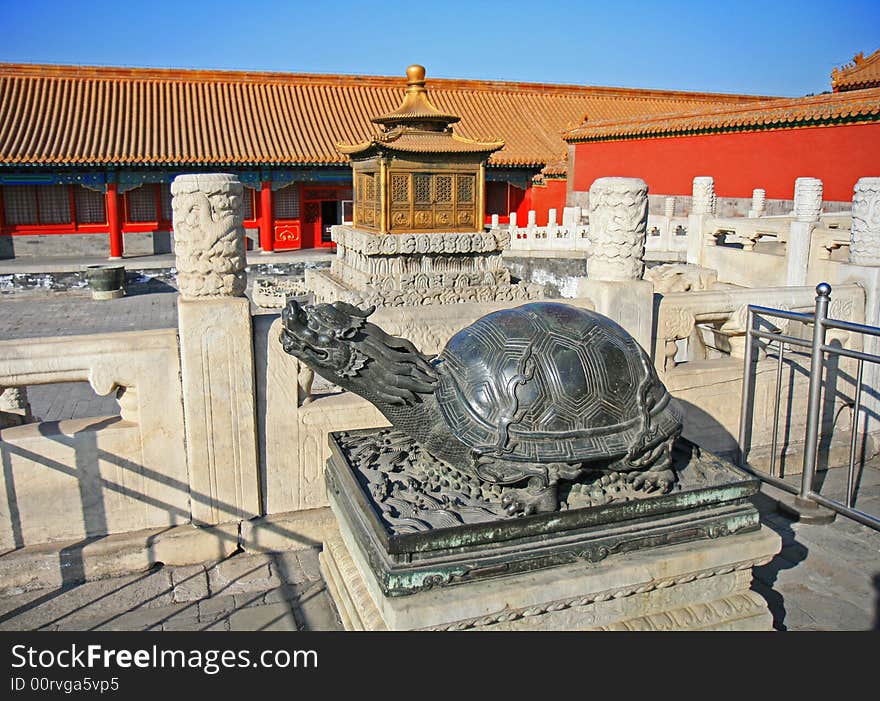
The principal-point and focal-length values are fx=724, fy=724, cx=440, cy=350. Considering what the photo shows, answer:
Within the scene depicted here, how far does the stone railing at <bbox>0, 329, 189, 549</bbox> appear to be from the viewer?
131 inches

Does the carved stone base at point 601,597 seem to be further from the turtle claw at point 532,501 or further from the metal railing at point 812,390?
the metal railing at point 812,390

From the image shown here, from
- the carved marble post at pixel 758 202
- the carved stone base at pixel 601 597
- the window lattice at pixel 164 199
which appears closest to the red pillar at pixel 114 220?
the window lattice at pixel 164 199

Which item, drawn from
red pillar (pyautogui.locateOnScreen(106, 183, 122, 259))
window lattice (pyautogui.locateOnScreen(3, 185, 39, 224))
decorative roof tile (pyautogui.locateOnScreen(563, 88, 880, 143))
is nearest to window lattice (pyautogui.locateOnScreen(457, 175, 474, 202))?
decorative roof tile (pyautogui.locateOnScreen(563, 88, 880, 143))

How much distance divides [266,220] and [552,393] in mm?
19007

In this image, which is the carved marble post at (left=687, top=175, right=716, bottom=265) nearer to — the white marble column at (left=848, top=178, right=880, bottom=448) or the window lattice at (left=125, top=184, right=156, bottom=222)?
the white marble column at (left=848, top=178, right=880, bottom=448)

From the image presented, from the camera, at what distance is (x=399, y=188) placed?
13586mm

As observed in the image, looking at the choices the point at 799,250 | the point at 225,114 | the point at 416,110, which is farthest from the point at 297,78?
the point at 799,250

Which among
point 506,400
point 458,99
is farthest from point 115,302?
point 506,400

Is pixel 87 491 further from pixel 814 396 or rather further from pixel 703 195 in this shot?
pixel 703 195

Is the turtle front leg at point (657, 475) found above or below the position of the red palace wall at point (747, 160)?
below

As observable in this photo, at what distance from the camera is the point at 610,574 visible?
8.65ft

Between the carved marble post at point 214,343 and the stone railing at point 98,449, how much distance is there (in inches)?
3.3

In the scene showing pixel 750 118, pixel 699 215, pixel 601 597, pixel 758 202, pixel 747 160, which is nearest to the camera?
pixel 601 597

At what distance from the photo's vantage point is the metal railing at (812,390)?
384 cm
